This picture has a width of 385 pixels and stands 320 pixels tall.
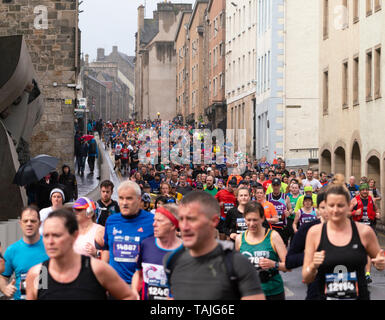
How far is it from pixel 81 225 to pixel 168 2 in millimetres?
107610

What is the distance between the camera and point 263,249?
8773 millimetres

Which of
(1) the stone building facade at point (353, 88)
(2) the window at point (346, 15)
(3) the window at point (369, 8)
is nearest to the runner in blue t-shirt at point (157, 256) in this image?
(1) the stone building facade at point (353, 88)

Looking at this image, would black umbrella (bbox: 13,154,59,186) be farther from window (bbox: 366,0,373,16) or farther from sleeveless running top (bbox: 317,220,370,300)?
window (bbox: 366,0,373,16)

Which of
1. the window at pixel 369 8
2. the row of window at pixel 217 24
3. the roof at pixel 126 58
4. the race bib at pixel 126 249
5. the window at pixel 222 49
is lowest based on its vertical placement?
the race bib at pixel 126 249

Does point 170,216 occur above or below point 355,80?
below

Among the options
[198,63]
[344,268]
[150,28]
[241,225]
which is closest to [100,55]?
[150,28]

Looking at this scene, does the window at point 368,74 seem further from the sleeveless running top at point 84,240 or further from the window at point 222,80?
the window at point 222,80

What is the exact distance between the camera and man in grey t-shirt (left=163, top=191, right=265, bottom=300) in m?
5.05

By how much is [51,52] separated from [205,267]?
3266 centimetres

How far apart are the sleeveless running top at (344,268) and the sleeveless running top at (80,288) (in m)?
1.81

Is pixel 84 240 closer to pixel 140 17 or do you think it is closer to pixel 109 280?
pixel 109 280

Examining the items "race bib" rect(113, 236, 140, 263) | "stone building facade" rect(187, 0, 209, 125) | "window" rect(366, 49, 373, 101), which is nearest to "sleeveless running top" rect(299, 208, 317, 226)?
"race bib" rect(113, 236, 140, 263)

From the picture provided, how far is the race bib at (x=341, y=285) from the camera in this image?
6773 millimetres

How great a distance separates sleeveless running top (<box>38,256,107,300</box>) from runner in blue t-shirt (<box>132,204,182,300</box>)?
175 cm
